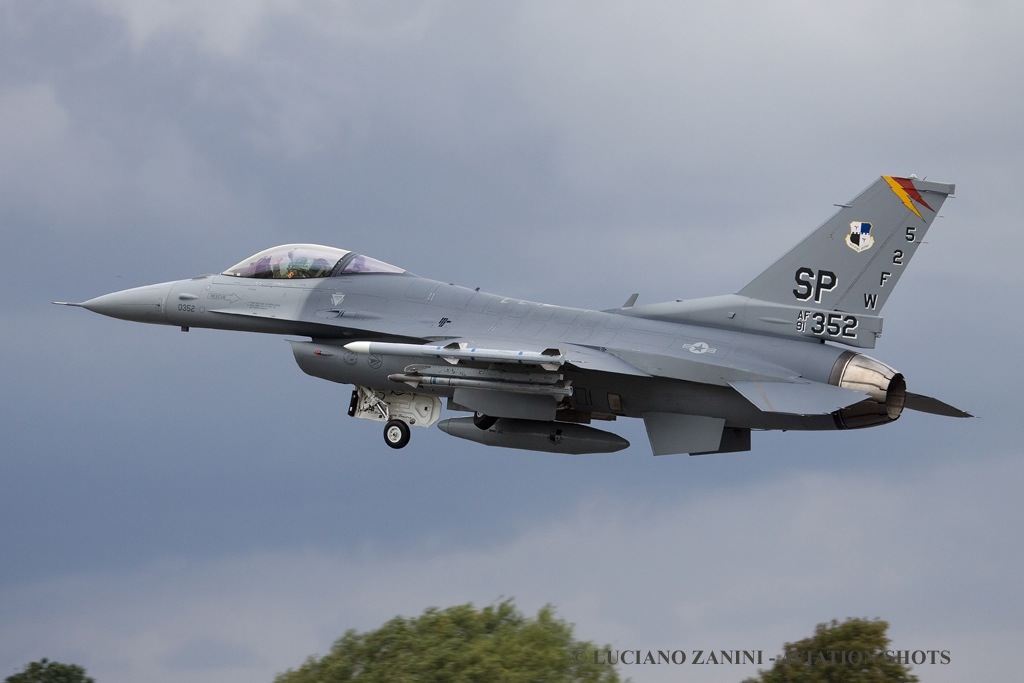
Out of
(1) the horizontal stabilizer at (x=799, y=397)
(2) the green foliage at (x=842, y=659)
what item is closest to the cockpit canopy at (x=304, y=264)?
(1) the horizontal stabilizer at (x=799, y=397)

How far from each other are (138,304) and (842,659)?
1530cm

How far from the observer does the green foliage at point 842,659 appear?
30328mm

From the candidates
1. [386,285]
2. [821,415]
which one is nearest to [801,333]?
[821,415]

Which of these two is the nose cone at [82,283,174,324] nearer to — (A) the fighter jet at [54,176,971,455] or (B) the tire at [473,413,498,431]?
(A) the fighter jet at [54,176,971,455]

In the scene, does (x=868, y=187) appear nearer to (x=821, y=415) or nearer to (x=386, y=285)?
(x=821, y=415)

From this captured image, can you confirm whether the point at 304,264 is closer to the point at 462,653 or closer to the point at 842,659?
the point at 462,653

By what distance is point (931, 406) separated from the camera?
2266 cm

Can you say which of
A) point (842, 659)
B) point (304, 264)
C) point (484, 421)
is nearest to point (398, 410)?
point (484, 421)

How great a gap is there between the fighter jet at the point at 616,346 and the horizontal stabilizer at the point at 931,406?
0.14 feet

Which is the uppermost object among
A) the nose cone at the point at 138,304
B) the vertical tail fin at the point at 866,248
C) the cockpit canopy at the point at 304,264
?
the cockpit canopy at the point at 304,264

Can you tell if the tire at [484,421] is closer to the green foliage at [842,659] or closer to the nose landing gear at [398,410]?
the nose landing gear at [398,410]

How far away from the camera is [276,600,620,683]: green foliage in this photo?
2684 centimetres

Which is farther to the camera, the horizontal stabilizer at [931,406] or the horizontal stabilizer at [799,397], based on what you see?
the horizontal stabilizer at [931,406]

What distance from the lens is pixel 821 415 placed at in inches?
851
